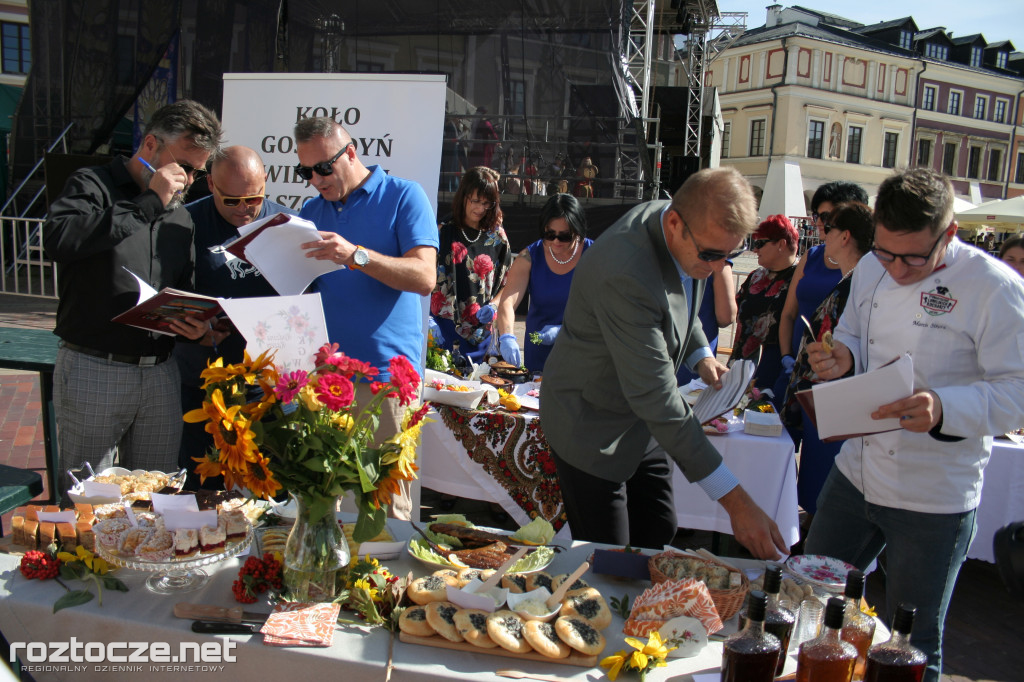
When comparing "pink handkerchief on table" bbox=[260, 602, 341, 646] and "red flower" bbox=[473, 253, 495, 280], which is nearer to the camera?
"pink handkerchief on table" bbox=[260, 602, 341, 646]

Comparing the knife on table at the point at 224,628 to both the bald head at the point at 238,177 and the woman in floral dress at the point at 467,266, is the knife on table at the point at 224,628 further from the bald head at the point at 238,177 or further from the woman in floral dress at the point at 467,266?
the woman in floral dress at the point at 467,266

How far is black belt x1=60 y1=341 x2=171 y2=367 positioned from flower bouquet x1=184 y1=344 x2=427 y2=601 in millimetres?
1035

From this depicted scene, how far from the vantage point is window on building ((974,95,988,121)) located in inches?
1521

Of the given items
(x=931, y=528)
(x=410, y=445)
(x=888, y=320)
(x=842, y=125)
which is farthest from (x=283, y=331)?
(x=842, y=125)

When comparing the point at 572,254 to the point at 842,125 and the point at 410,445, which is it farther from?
the point at 842,125

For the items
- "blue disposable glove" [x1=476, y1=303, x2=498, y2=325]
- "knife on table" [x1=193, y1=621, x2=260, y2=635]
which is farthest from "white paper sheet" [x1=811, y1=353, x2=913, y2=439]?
"blue disposable glove" [x1=476, y1=303, x2=498, y2=325]

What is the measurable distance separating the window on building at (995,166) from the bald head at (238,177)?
47410 millimetres

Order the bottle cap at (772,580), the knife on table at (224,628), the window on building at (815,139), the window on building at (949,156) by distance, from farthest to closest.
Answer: the window on building at (949,156) < the window on building at (815,139) < the knife on table at (224,628) < the bottle cap at (772,580)

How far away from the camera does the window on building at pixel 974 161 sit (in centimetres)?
3891

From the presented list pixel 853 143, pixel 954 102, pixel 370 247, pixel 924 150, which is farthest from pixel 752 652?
pixel 954 102

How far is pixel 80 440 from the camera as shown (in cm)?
222

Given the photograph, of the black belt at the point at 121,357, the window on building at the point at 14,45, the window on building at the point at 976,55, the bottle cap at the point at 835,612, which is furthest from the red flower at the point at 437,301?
the window on building at the point at 976,55

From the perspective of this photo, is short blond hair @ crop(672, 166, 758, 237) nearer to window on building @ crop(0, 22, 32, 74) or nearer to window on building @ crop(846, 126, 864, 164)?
window on building @ crop(0, 22, 32, 74)

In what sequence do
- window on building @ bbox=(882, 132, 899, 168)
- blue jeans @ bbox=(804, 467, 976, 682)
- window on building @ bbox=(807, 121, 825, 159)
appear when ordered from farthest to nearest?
window on building @ bbox=(882, 132, 899, 168), window on building @ bbox=(807, 121, 825, 159), blue jeans @ bbox=(804, 467, 976, 682)
